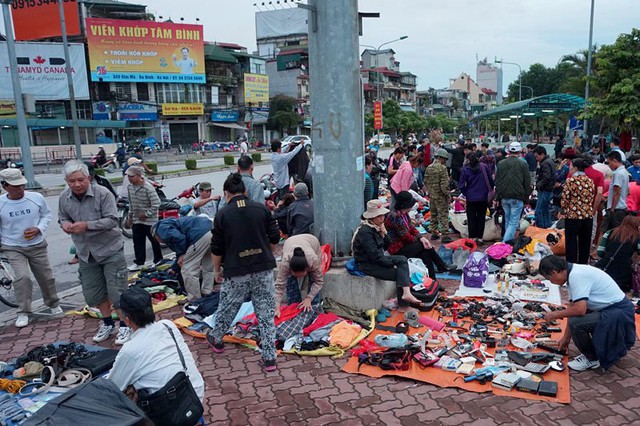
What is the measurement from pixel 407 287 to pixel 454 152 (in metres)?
8.38

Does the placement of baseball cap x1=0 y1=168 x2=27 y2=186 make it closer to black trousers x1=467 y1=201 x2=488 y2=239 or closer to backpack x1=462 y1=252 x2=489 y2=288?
backpack x1=462 y1=252 x2=489 y2=288

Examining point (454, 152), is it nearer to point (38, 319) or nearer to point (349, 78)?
point (349, 78)

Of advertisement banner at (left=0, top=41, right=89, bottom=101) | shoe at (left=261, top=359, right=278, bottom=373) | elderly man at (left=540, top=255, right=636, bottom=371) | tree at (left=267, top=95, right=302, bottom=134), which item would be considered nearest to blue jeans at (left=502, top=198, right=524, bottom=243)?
elderly man at (left=540, top=255, right=636, bottom=371)

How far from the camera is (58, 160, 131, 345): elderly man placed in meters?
5.08

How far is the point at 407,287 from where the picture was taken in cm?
566

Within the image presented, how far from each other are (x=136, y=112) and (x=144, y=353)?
156 feet

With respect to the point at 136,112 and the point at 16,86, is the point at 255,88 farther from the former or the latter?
the point at 16,86

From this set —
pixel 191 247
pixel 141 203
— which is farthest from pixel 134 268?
pixel 191 247

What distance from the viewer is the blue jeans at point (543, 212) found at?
9.62 metres

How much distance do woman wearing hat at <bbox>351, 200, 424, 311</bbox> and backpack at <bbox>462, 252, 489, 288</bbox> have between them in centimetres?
131

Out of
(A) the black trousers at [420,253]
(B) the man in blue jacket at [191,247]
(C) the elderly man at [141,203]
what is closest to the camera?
(B) the man in blue jacket at [191,247]

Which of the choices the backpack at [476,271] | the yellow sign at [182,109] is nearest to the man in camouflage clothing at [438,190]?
the backpack at [476,271]

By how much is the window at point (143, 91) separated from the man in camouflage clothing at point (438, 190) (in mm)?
43808

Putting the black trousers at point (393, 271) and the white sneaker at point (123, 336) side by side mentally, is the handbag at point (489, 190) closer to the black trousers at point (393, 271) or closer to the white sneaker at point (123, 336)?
the black trousers at point (393, 271)
